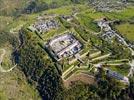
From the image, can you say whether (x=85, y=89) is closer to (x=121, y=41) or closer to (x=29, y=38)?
(x=121, y=41)

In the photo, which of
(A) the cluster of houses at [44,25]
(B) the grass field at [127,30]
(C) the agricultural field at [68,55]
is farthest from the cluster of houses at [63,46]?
(B) the grass field at [127,30]

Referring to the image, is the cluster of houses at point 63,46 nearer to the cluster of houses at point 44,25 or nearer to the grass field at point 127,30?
the cluster of houses at point 44,25

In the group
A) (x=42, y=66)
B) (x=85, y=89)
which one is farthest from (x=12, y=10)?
(x=85, y=89)

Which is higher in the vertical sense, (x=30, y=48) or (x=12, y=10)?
(x=30, y=48)

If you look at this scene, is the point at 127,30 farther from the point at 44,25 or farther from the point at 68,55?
the point at 44,25

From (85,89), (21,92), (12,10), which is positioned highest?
(85,89)

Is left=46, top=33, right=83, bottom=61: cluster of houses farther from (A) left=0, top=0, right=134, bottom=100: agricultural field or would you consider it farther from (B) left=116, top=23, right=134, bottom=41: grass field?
(B) left=116, top=23, right=134, bottom=41: grass field
